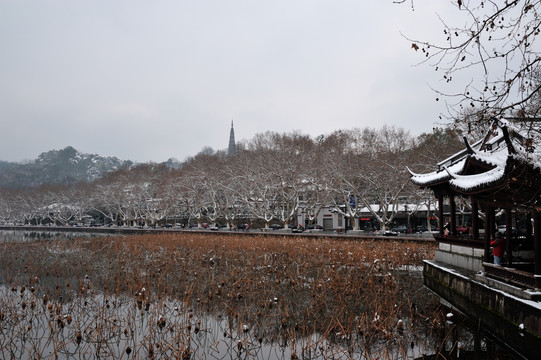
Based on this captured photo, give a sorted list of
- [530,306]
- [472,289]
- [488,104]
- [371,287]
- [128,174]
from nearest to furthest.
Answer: [488,104] < [530,306] < [472,289] < [371,287] < [128,174]

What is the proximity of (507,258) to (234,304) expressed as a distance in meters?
7.81

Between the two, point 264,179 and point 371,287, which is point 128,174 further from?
point 371,287

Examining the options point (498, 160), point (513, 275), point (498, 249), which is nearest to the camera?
point (513, 275)

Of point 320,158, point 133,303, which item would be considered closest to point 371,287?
point 133,303

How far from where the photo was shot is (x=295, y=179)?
43000mm

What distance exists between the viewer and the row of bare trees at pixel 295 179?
3859 centimetres

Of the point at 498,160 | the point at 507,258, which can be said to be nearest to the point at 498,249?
the point at 507,258

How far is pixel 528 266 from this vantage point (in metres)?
11.1

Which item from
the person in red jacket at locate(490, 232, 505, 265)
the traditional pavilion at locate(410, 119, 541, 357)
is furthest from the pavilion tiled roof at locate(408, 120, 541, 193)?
the person in red jacket at locate(490, 232, 505, 265)

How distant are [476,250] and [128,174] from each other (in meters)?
63.4

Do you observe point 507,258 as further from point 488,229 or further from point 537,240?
point 537,240

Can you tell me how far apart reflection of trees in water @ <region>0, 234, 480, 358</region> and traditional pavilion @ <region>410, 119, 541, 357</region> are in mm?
1259

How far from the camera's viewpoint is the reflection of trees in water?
838 cm

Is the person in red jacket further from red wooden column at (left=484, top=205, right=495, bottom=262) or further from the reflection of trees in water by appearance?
the reflection of trees in water
